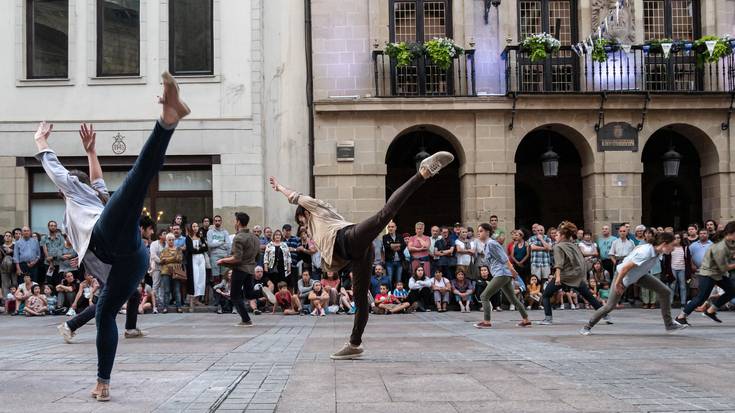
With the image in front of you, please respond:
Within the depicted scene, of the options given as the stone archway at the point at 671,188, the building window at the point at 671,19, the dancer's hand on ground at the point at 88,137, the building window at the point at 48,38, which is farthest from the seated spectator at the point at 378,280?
the dancer's hand on ground at the point at 88,137

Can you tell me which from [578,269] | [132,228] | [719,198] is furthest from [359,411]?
[719,198]

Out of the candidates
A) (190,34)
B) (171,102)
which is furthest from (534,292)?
(171,102)

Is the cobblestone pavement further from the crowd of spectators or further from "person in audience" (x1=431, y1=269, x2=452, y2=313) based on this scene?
"person in audience" (x1=431, y1=269, x2=452, y2=313)

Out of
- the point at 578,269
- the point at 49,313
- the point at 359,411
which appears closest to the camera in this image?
the point at 359,411

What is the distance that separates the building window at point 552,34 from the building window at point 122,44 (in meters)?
10.5

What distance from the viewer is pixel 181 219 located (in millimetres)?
18672

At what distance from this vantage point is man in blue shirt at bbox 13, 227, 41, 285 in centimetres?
1842

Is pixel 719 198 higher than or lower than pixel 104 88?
lower

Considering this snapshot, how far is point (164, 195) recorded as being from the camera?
21.8 m

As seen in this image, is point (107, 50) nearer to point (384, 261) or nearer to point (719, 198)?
point (384, 261)

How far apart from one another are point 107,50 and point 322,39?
19.2 feet

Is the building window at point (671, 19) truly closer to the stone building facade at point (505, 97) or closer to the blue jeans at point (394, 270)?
the stone building facade at point (505, 97)

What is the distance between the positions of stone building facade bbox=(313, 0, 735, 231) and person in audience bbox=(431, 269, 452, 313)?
3.81 meters

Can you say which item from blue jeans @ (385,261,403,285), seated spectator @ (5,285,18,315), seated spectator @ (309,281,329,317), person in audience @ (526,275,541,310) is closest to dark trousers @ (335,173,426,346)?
seated spectator @ (309,281,329,317)
